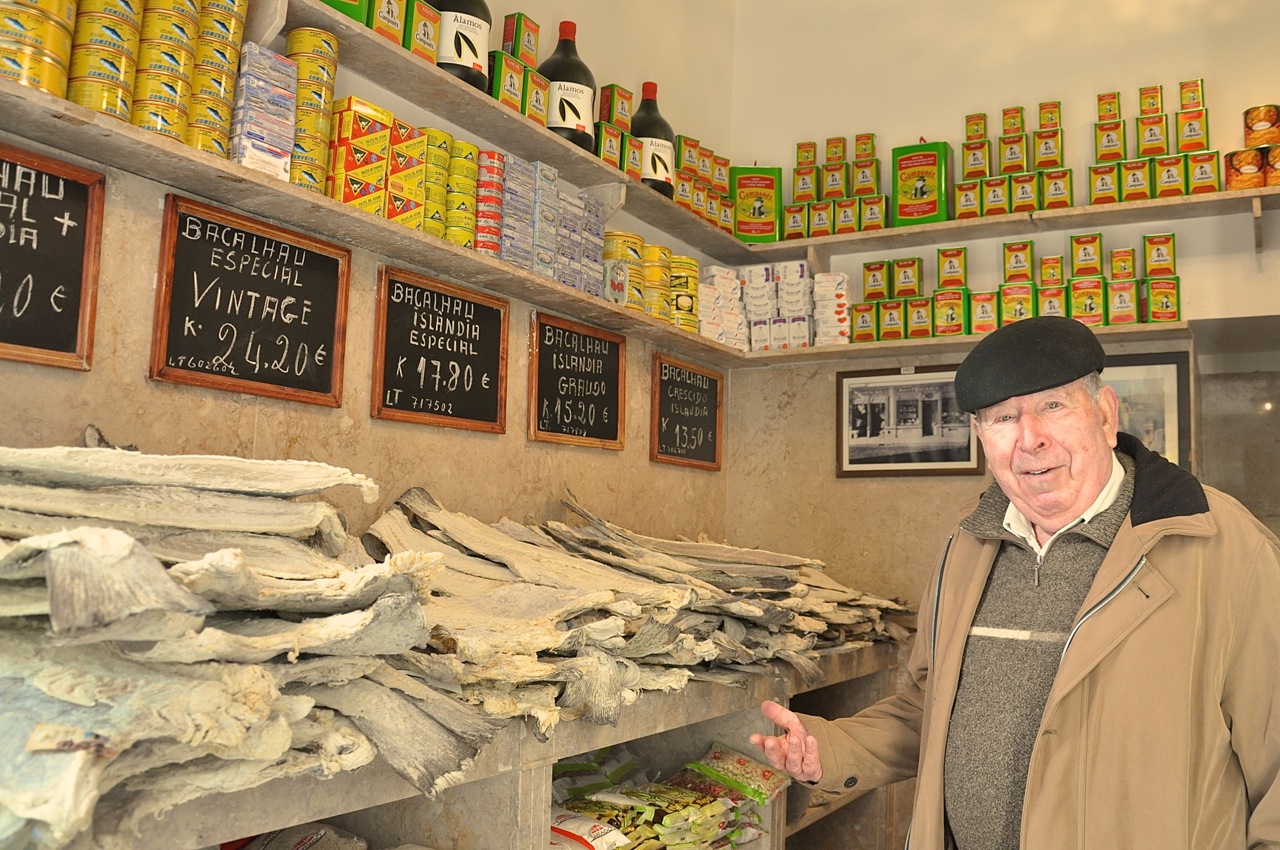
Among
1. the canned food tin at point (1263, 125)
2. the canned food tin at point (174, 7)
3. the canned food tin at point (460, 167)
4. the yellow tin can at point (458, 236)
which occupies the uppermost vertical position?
the canned food tin at point (1263, 125)

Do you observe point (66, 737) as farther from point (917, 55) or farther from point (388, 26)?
point (917, 55)

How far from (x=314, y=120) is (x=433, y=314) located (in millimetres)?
672

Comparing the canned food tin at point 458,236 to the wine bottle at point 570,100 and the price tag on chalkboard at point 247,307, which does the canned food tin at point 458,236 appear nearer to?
the price tag on chalkboard at point 247,307

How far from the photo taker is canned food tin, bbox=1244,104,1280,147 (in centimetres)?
336

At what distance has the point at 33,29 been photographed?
1644 millimetres

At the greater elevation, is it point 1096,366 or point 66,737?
point 1096,366

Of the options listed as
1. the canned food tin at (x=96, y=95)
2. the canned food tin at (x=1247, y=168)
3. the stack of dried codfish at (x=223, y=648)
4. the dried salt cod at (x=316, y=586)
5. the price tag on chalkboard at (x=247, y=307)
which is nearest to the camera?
the stack of dried codfish at (x=223, y=648)

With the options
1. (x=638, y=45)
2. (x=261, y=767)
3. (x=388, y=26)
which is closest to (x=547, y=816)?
(x=261, y=767)

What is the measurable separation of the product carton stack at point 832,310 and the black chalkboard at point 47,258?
2.69 meters

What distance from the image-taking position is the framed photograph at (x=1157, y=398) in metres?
3.54

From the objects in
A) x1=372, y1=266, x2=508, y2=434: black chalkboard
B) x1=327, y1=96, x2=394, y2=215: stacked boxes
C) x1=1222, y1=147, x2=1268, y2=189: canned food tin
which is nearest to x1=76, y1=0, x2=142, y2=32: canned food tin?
x1=327, y1=96, x2=394, y2=215: stacked boxes

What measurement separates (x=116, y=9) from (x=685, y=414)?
2520mm

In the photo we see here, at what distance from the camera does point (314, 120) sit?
216 cm

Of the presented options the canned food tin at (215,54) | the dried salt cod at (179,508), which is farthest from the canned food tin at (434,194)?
the dried salt cod at (179,508)
